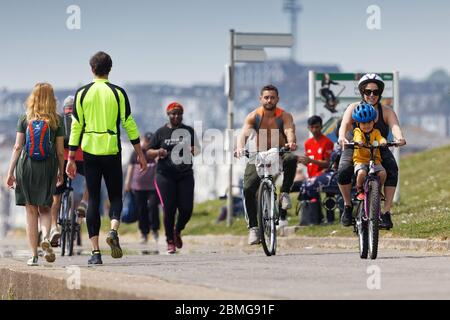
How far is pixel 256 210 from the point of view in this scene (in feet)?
49.2

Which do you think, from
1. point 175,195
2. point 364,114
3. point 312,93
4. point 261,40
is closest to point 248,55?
point 261,40

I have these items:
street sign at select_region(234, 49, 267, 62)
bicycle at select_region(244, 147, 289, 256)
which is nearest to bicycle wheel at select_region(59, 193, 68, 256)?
bicycle at select_region(244, 147, 289, 256)

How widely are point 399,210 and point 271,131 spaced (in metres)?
5.92

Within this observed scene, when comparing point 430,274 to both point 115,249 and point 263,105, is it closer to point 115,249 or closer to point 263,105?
point 115,249

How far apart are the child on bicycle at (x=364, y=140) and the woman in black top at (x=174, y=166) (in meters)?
4.47

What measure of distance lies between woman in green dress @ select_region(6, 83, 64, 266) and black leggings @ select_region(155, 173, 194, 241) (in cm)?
384

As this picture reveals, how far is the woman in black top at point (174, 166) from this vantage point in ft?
56.4

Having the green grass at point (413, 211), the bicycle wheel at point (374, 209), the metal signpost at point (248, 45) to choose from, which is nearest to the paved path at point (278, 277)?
the bicycle wheel at point (374, 209)

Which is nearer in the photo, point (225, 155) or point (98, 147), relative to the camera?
point (98, 147)

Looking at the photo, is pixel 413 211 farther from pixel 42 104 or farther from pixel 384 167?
pixel 42 104

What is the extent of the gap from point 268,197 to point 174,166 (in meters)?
3.30

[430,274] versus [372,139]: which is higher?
[372,139]
